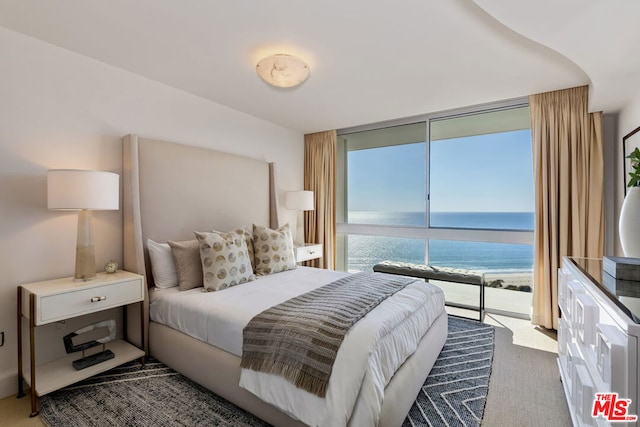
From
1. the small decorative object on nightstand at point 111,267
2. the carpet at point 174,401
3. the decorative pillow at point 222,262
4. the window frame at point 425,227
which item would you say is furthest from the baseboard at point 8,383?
the window frame at point 425,227

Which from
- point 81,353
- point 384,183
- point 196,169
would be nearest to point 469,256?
point 384,183

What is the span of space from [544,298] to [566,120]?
1837 millimetres

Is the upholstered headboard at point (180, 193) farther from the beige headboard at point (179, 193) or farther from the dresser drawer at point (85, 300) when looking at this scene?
the dresser drawer at point (85, 300)

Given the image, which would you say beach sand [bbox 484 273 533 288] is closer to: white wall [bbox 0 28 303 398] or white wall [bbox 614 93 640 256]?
white wall [bbox 614 93 640 256]

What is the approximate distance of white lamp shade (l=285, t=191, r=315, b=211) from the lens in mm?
4191

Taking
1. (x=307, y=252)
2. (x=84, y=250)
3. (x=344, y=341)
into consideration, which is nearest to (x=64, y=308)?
(x=84, y=250)

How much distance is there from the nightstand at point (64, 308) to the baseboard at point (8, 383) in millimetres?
68

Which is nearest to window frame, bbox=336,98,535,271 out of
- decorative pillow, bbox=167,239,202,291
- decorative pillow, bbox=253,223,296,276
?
decorative pillow, bbox=253,223,296,276

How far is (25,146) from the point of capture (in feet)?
7.03

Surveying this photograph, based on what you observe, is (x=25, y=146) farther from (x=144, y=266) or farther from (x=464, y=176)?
(x=464, y=176)

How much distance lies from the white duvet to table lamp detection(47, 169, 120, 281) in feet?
1.89

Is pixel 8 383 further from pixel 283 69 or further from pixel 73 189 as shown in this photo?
pixel 283 69

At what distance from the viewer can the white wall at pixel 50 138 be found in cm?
207

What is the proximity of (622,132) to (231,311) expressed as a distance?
12.3ft
